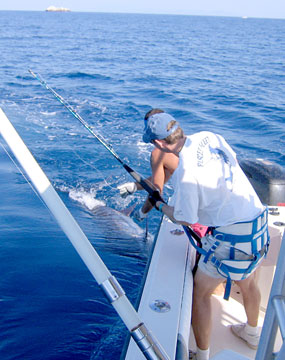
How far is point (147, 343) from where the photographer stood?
1.40m

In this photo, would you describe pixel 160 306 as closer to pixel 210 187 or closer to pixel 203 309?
pixel 203 309

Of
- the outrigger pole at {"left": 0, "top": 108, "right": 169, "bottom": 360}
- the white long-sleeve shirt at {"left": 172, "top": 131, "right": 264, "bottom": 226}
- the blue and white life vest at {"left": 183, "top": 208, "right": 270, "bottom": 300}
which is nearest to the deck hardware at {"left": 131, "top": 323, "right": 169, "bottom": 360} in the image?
the outrigger pole at {"left": 0, "top": 108, "right": 169, "bottom": 360}

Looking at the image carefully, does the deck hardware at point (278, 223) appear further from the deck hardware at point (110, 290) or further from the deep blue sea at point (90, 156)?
the deck hardware at point (110, 290)

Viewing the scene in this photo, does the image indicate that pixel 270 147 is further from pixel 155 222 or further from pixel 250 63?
pixel 250 63

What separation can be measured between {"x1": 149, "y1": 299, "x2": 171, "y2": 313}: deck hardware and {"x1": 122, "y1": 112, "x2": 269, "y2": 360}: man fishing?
10.9 inches

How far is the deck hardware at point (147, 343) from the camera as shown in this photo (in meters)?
1.39

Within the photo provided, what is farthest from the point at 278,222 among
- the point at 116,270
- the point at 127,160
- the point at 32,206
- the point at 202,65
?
the point at 202,65

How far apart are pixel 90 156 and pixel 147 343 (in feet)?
23.5

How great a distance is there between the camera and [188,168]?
7.16 ft

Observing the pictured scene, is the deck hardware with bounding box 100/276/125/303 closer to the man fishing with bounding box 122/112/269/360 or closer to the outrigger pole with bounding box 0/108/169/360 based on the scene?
the outrigger pole with bounding box 0/108/169/360

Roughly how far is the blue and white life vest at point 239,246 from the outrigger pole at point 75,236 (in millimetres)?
1075

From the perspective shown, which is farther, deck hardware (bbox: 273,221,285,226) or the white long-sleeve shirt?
deck hardware (bbox: 273,221,285,226)

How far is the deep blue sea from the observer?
3834 millimetres

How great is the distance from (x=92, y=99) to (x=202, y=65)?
350 inches
